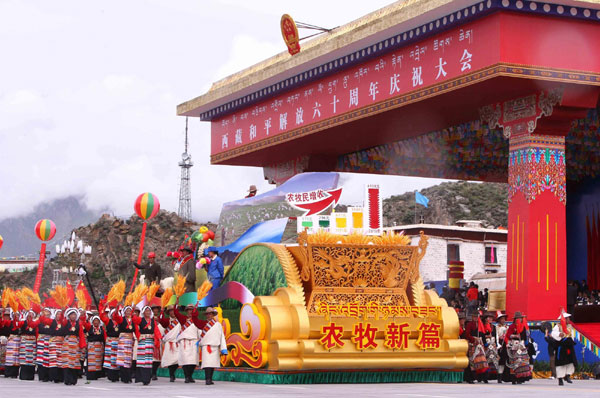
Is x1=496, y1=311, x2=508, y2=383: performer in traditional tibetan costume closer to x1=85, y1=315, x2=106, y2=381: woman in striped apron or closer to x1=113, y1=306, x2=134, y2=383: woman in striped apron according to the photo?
x1=113, y1=306, x2=134, y2=383: woman in striped apron

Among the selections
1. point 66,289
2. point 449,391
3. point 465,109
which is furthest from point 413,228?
point 449,391

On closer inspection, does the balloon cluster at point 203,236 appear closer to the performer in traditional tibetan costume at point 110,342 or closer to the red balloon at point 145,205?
the performer in traditional tibetan costume at point 110,342

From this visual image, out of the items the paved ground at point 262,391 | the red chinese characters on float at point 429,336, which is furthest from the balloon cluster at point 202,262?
the red chinese characters on float at point 429,336

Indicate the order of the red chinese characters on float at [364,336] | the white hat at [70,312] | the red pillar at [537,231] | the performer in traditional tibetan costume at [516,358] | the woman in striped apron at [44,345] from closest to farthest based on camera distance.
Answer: the red chinese characters on float at [364,336] < the white hat at [70,312] < the woman in striped apron at [44,345] < the performer in traditional tibetan costume at [516,358] < the red pillar at [537,231]

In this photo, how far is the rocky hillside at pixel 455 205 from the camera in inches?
2746

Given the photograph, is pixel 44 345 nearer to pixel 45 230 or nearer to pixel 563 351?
pixel 563 351

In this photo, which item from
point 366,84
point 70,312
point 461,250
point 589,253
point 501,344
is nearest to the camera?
point 70,312

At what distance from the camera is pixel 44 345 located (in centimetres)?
1750

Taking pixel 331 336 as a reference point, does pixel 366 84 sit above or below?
above

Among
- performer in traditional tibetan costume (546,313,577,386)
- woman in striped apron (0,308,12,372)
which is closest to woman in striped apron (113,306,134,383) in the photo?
woman in striped apron (0,308,12,372)

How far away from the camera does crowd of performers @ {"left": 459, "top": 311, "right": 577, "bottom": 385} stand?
17.8m

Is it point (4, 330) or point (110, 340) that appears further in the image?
point (4, 330)

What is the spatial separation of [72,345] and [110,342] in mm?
603

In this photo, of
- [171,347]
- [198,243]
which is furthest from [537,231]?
[171,347]
